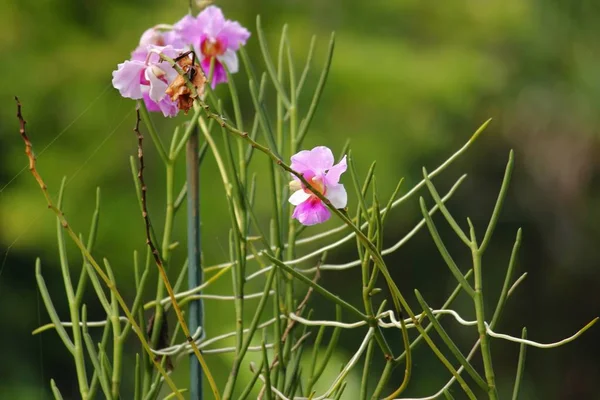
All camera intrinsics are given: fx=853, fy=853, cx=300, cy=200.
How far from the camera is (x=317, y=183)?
1.21 ft

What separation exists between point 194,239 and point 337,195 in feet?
0.44

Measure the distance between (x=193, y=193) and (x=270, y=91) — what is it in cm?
214

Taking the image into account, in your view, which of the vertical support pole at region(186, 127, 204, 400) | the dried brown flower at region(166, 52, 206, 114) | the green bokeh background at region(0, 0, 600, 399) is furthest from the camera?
the green bokeh background at region(0, 0, 600, 399)

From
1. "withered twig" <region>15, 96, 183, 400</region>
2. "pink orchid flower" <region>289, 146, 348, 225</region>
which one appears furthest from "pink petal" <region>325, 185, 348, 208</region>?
"withered twig" <region>15, 96, 183, 400</region>

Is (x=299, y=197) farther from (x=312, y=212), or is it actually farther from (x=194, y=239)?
(x=194, y=239)

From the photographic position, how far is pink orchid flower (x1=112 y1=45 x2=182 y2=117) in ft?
1.26

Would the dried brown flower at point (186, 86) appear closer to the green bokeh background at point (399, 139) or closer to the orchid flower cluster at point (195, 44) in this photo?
the orchid flower cluster at point (195, 44)

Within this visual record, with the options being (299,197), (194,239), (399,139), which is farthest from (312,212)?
(399,139)

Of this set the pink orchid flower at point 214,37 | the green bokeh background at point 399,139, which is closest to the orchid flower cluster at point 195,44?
the pink orchid flower at point 214,37

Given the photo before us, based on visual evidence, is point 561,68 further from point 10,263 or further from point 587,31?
point 10,263

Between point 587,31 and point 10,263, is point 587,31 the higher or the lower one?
the higher one

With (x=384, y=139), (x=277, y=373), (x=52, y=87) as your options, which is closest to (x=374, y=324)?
(x=277, y=373)

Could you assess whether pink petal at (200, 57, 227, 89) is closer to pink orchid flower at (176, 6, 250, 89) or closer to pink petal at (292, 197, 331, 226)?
pink orchid flower at (176, 6, 250, 89)

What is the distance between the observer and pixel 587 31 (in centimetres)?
294
